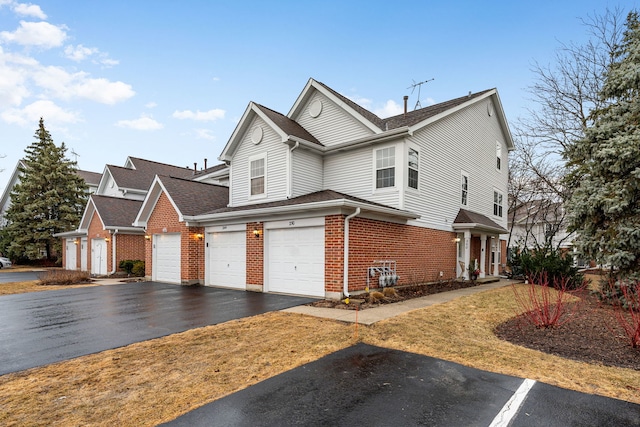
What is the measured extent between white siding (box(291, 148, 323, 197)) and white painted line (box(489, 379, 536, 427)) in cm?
1029

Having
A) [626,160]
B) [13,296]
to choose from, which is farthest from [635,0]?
[13,296]

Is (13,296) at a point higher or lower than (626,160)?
lower

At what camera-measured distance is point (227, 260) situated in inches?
544

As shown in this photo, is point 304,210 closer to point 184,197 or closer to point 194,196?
point 184,197

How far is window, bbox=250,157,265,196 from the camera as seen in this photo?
1444 cm

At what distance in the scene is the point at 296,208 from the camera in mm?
10789

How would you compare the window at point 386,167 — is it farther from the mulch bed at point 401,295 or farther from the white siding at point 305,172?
the mulch bed at point 401,295

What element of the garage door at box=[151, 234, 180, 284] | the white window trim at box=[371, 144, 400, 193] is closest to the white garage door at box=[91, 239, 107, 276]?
the garage door at box=[151, 234, 180, 284]

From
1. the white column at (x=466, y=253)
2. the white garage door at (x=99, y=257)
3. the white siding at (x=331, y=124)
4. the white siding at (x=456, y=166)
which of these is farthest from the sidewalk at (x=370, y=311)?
the white garage door at (x=99, y=257)

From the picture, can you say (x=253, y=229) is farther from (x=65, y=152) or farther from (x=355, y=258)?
(x=65, y=152)

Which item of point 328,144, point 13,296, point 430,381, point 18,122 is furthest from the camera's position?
point 18,122

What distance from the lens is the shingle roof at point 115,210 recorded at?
20.1 metres

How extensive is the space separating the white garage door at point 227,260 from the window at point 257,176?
2180 mm

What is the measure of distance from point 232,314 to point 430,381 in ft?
18.2
